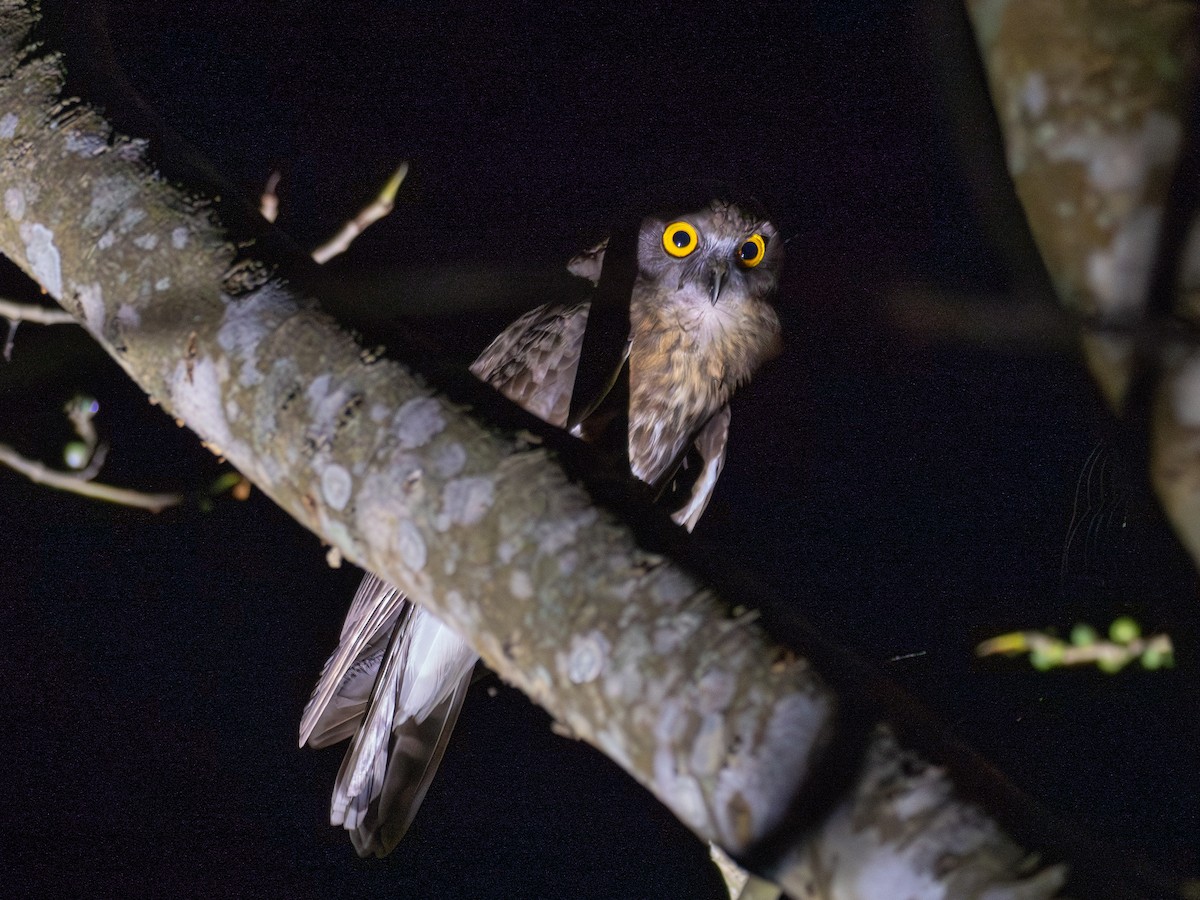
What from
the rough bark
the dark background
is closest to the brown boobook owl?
the dark background

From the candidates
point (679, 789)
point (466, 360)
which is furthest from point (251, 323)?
point (466, 360)

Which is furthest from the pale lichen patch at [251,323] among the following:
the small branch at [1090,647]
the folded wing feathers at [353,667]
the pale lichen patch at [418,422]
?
the small branch at [1090,647]

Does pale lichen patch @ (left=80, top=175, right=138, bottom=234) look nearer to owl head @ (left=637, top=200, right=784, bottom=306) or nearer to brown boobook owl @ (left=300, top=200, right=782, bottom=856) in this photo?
brown boobook owl @ (left=300, top=200, right=782, bottom=856)

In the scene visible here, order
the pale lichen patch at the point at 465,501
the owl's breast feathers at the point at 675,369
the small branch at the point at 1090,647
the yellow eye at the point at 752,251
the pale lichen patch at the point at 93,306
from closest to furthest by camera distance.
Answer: the pale lichen patch at the point at 465,501
the pale lichen patch at the point at 93,306
the small branch at the point at 1090,647
the owl's breast feathers at the point at 675,369
the yellow eye at the point at 752,251

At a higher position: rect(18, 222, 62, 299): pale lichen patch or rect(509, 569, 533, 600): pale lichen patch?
rect(509, 569, 533, 600): pale lichen patch

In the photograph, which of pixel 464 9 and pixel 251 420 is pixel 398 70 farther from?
pixel 251 420

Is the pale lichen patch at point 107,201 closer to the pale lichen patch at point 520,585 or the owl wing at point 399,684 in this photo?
the pale lichen patch at point 520,585

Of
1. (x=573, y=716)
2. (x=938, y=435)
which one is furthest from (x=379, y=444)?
(x=938, y=435)

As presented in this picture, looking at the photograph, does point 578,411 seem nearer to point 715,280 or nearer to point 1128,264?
point 715,280
